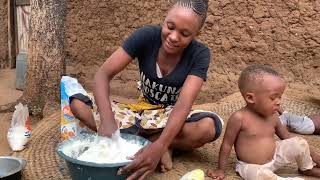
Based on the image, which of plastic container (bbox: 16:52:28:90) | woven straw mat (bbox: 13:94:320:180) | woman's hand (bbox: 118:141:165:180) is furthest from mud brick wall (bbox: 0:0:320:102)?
woman's hand (bbox: 118:141:165:180)

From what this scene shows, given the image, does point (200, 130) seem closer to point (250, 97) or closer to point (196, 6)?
point (250, 97)

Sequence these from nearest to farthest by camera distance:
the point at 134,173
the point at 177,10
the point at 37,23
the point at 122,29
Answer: the point at 134,173, the point at 177,10, the point at 37,23, the point at 122,29

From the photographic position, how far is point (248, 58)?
401cm

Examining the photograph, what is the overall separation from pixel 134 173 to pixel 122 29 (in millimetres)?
3042

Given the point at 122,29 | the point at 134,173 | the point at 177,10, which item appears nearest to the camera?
the point at 134,173

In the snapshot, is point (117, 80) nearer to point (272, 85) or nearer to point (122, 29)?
point (122, 29)

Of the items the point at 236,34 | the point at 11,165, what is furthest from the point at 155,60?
the point at 236,34

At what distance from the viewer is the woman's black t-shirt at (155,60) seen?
7.33 ft

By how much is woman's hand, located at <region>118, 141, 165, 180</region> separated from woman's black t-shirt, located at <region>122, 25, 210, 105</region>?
474 millimetres

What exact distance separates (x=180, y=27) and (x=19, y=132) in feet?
4.02

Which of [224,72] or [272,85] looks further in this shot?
[224,72]

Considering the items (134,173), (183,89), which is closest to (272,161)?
(183,89)

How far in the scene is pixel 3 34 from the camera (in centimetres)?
520

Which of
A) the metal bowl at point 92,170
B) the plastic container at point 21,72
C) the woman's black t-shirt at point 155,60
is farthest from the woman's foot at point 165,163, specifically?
the plastic container at point 21,72
